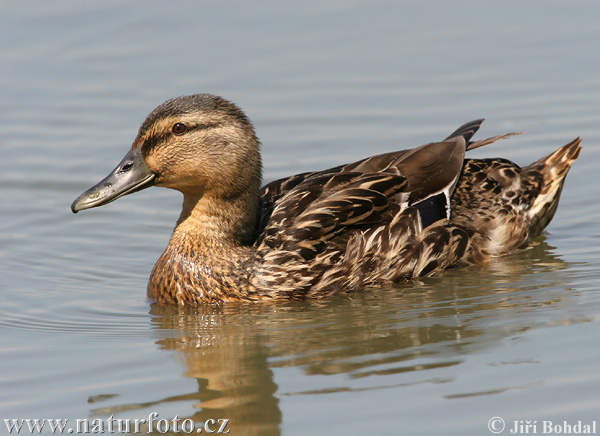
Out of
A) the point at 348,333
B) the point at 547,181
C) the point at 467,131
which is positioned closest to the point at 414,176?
the point at 467,131

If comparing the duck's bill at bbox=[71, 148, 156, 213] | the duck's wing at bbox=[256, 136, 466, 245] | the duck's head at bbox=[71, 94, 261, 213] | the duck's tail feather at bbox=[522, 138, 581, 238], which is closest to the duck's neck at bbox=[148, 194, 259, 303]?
the duck's head at bbox=[71, 94, 261, 213]

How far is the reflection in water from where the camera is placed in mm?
7012

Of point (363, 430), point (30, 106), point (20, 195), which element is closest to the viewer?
point (363, 430)

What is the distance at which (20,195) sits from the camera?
11.9 metres

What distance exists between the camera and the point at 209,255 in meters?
9.39

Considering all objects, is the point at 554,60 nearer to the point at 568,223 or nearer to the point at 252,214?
the point at 568,223

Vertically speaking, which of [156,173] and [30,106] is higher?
[30,106]

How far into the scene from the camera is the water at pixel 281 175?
6883 mm

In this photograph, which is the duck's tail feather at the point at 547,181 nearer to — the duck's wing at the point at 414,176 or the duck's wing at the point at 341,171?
the duck's wing at the point at 414,176

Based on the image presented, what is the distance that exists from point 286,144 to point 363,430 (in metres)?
6.84

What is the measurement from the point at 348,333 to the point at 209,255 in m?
1.76

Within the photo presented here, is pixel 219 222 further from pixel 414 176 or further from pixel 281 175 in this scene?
pixel 281 175

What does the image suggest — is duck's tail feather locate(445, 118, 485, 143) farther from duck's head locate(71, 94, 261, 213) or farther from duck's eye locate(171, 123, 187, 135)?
duck's eye locate(171, 123, 187, 135)

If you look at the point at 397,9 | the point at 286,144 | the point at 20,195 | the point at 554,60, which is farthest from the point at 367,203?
the point at 397,9
